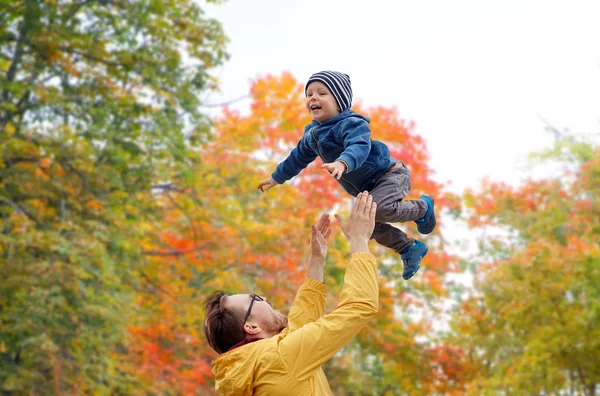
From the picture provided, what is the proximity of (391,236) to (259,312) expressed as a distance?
34.3 inches

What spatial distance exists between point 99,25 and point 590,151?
1148cm

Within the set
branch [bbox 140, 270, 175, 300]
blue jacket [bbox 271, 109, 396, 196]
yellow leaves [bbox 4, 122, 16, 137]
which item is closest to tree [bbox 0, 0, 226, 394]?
yellow leaves [bbox 4, 122, 16, 137]

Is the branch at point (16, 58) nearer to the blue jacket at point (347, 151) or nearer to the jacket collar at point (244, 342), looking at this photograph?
the blue jacket at point (347, 151)

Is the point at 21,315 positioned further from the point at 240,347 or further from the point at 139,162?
the point at 240,347

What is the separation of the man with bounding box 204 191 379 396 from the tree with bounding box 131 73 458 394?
9.76 m

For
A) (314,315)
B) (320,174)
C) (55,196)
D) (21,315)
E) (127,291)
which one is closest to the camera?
(314,315)

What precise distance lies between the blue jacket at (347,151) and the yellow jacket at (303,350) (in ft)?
1.57

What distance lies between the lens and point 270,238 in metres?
14.1

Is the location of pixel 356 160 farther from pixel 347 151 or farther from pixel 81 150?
pixel 81 150

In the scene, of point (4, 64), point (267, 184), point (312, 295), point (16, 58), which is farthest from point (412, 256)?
point (4, 64)

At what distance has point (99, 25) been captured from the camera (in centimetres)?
1148

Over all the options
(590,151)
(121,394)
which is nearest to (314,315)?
(121,394)

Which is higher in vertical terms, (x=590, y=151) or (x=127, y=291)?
Answer: (x=590, y=151)

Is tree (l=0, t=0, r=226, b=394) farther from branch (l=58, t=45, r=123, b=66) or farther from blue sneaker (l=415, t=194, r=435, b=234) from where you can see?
blue sneaker (l=415, t=194, r=435, b=234)
